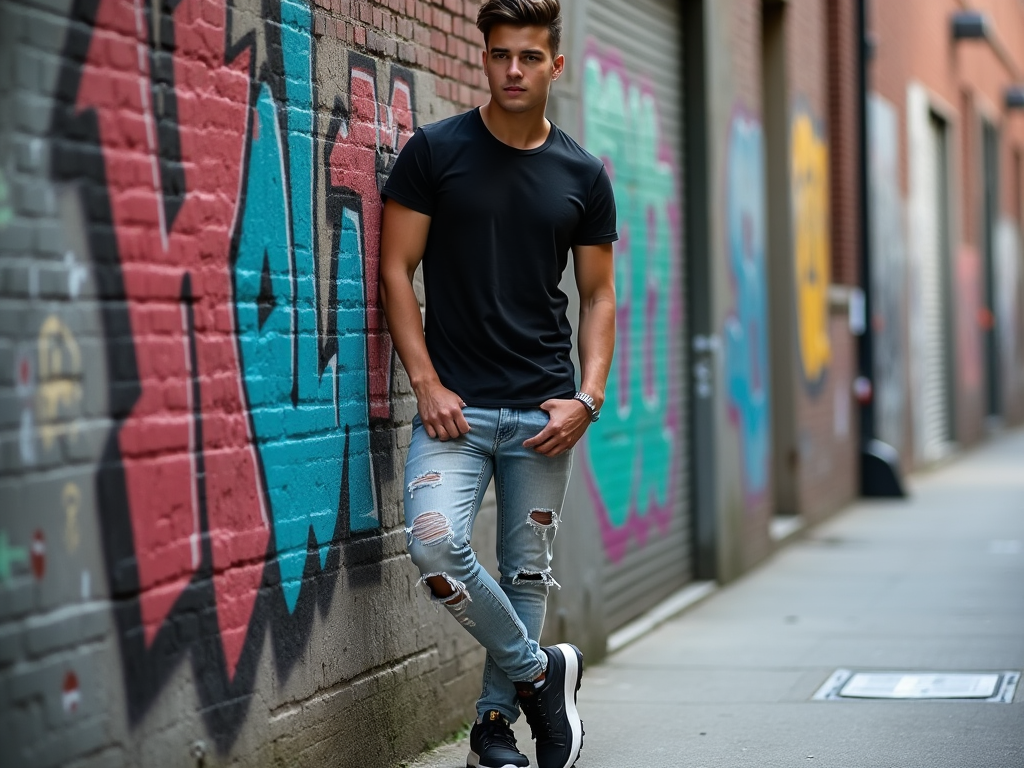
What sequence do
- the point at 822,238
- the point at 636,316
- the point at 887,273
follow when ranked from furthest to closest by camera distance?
the point at 887,273 → the point at 822,238 → the point at 636,316

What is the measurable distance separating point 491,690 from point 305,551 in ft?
2.44

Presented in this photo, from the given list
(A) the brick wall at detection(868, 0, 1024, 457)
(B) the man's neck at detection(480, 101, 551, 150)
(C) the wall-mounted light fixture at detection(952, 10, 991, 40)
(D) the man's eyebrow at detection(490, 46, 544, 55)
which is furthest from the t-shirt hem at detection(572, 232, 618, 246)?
(C) the wall-mounted light fixture at detection(952, 10, 991, 40)

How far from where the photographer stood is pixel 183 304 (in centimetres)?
382

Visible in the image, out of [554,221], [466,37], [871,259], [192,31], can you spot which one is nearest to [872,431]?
[871,259]

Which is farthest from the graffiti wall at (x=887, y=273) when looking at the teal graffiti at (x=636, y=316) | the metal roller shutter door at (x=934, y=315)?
the teal graffiti at (x=636, y=316)

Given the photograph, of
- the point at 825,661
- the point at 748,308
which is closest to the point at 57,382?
the point at 825,661

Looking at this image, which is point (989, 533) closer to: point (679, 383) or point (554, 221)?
point (679, 383)

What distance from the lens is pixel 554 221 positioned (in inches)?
183

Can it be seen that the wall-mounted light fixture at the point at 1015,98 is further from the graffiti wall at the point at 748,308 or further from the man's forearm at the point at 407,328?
the man's forearm at the point at 407,328

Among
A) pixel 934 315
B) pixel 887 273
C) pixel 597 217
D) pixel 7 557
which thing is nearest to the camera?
pixel 7 557

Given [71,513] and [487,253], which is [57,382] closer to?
[71,513]

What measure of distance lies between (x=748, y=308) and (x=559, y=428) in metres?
5.77

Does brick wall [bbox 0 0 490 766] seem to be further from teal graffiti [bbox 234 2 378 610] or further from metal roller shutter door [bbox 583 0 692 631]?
metal roller shutter door [bbox 583 0 692 631]

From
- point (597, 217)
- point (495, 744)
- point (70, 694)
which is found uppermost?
point (597, 217)
